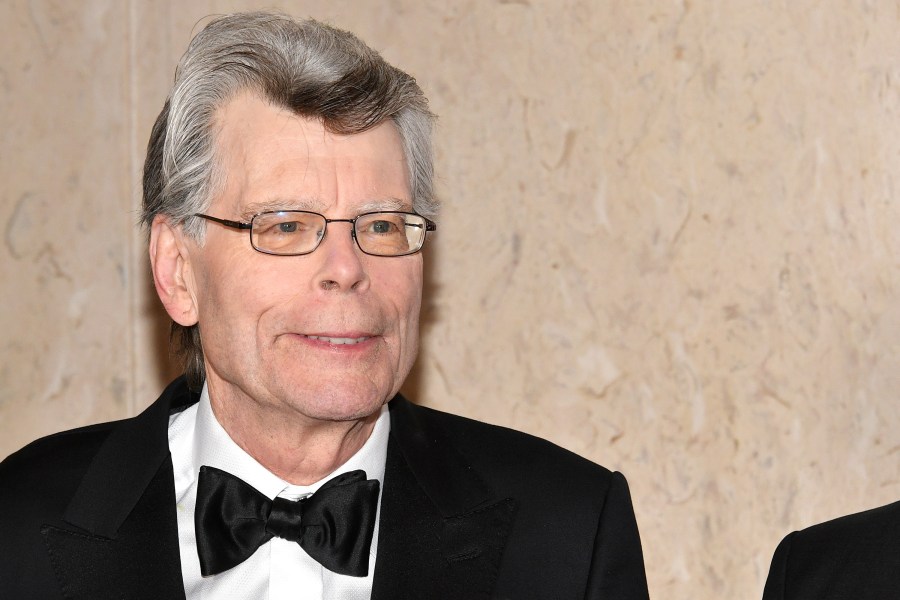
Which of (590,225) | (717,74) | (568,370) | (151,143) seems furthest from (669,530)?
(151,143)

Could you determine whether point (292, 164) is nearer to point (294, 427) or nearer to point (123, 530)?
point (294, 427)

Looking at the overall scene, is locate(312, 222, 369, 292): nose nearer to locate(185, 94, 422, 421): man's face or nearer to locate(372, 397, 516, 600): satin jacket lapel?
locate(185, 94, 422, 421): man's face

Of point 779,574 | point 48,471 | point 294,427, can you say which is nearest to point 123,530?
point 48,471

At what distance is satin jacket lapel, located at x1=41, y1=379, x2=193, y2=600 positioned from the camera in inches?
86.8

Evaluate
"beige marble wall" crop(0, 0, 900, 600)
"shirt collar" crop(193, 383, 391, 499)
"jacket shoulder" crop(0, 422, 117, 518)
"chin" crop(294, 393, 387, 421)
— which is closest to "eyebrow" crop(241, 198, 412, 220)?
"chin" crop(294, 393, 387, 421)

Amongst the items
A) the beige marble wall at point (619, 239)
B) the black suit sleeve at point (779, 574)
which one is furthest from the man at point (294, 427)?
the beige marble wall at point (619, 239)

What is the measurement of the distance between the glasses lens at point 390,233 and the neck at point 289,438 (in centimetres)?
31

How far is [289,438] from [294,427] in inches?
1.2

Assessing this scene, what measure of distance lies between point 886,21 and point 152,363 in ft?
6.17

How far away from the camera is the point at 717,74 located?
9.68 ft

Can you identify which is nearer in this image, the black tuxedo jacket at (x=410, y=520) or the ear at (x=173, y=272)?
the black tuxedo jacket at (x=410, y=520)

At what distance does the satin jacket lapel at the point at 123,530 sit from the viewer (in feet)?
7.23

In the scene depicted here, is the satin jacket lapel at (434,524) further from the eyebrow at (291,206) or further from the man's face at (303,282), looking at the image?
the eyebrow at (291,206)

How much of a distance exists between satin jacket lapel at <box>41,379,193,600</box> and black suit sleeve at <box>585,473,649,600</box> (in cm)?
75
